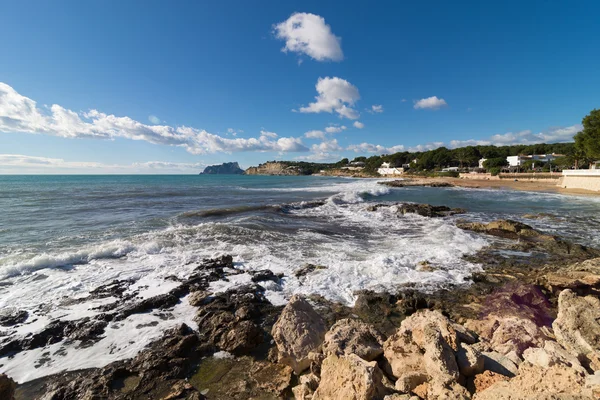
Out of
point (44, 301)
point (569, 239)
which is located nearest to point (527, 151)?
point (569, 239)

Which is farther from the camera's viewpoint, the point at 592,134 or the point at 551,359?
the point at 592,134

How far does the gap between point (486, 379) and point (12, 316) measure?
10.1m

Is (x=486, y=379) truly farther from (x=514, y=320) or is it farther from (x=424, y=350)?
(x=514, y=320)

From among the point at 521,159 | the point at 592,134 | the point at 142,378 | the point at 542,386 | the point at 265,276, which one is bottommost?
the point at 142,378

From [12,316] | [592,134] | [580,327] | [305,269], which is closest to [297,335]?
[305,269]

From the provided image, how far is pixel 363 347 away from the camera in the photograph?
175 inches

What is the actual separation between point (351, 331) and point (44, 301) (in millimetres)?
8479

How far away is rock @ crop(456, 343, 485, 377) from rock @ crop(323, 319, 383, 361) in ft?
3.86

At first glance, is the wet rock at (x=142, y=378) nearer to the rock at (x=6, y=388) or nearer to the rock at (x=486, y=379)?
the rock at (x=6, y=388)

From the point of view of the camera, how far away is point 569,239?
44.3 ft

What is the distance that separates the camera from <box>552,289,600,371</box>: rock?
4.07 meters

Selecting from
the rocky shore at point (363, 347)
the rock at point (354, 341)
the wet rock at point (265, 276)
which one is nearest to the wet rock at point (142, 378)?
the rocky shore at point (363, 347)

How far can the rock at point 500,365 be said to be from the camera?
369 centimetres

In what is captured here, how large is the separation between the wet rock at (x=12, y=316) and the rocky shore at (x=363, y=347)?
0.94 meters
